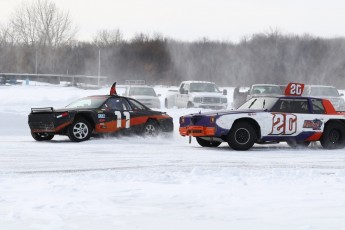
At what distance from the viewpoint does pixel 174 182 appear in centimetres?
986

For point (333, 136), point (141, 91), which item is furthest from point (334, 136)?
point (141, 91)

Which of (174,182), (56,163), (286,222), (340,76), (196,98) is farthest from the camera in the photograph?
(340,76)

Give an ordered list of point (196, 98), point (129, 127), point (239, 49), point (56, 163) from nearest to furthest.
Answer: point (56, 163) → point (129, 127) → point (196, 98) → point (239, 49)

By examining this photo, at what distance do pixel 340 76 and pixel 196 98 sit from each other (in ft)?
153

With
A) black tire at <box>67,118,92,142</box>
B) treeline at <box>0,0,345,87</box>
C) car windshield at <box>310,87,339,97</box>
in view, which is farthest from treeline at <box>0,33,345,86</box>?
black tire at <box>67,118,92,142</box>

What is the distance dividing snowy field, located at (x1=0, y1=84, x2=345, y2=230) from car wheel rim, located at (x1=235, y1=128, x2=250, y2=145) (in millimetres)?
380

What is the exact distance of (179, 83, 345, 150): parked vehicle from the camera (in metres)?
15.6

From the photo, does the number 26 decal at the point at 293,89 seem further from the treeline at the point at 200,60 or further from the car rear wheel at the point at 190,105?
the treeline at the point at 200,60

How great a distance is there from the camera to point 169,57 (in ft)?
297

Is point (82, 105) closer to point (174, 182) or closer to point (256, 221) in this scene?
point (174, 182)

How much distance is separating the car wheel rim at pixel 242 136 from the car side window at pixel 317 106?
199cm

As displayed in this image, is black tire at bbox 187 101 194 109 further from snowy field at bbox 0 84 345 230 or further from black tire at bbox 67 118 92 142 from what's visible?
snowy field at bbox 0 84 345 230

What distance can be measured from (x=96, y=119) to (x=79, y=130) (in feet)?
1.80

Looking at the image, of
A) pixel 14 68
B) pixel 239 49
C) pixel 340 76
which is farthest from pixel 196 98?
pixel 14 68
